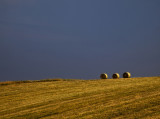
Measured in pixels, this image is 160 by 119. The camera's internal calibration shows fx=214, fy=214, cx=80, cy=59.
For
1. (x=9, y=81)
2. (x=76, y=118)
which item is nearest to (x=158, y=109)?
(x=76, y=118)

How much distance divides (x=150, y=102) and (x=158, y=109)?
150cm

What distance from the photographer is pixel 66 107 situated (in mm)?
13531

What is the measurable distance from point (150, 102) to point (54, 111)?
5.65 meters

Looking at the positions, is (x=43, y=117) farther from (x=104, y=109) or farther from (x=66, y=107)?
(x=104, y=109)

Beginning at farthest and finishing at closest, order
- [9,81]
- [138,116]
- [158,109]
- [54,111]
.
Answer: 1. [9,81]
2. [54,111]
3. [158,109]
4. [138,116]

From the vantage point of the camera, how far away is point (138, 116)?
32.5 feet

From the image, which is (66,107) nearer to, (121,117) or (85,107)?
(85,107)

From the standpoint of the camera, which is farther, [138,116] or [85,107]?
[85,107]

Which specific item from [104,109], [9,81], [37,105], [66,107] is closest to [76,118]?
[104,109]

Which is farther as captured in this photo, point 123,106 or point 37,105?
point 37,105

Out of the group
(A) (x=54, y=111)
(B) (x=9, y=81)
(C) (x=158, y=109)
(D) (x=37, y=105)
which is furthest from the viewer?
(B) (x=9, y=81)

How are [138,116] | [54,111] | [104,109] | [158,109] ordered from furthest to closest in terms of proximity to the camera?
[54,111], [104,109], [158,109], [138,116]

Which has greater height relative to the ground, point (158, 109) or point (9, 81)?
point (9, 81)

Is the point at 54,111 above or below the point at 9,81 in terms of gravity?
below
